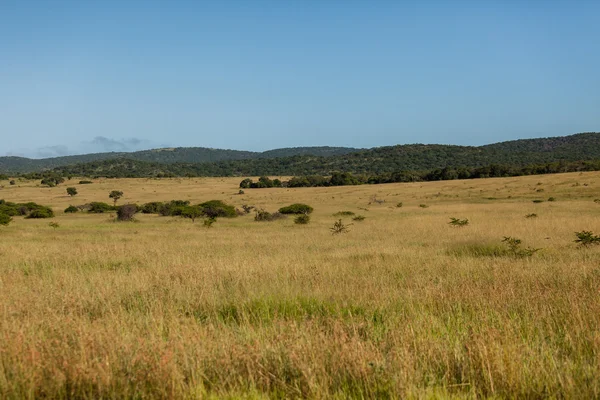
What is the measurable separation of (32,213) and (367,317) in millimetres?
38909

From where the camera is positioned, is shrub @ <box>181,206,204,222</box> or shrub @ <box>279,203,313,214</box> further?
shrub @ <box>279,203,313,214</box>

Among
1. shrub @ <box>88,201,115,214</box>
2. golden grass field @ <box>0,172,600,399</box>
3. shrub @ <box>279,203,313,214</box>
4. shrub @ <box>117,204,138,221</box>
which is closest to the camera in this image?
golden grass field @ <box>0,172,600,399</box>

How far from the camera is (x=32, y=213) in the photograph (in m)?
37.6

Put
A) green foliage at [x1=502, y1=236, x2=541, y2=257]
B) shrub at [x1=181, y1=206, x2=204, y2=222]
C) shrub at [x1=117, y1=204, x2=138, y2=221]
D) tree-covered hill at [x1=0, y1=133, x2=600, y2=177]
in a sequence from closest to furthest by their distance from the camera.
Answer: green foliage at [x1=502, y1=236, x2=541, y2=257]
shrub at [x1=117, y1=204, x2=138, y2=221]
shrub at [x1=181, y1=206, x2=204, y2=222]
tree-covered hill at [x1=0, y1=133, x2=600, y2=177]

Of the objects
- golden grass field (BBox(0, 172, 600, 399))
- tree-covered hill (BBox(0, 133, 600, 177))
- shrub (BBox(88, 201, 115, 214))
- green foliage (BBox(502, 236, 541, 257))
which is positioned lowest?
shrub (BBox(88, 201, 115, 214))

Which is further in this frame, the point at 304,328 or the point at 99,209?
the point at 99,209

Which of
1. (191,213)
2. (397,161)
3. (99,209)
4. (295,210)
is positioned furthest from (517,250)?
(397,161)

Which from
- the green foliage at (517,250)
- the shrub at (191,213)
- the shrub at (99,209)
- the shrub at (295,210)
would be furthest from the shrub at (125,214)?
the green foliage at (517,250)

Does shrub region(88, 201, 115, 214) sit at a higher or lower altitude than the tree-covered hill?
lower

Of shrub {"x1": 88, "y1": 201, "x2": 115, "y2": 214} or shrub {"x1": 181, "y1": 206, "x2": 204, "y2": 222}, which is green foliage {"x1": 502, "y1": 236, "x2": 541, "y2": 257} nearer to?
shrub {"x1": 181, "y1": 206, "x2": 204, "y2": 222}

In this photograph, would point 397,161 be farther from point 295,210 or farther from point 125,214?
point 125,214

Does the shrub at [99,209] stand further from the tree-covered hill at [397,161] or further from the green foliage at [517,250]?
the tree-covered hill at [397,161]

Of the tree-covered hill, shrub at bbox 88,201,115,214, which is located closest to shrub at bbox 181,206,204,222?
shrub at bbox 88,201,115,214

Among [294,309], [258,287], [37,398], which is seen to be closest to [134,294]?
[258,287]
